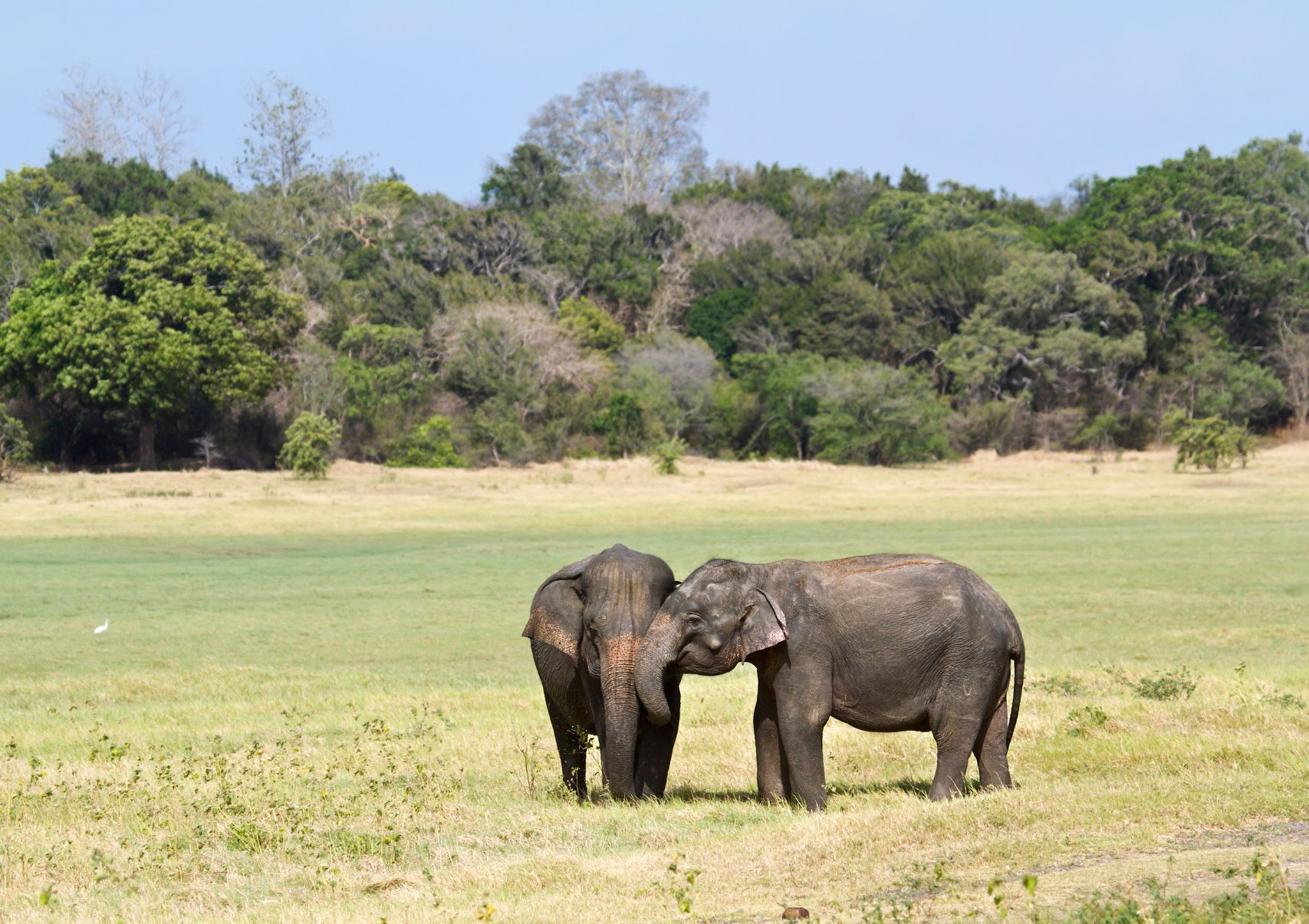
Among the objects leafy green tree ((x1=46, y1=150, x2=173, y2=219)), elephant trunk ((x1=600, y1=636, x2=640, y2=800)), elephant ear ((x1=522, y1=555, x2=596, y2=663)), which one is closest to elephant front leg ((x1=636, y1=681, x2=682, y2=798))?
elephant trunk ((x1=600, y1=636, x2=640, y2=800))

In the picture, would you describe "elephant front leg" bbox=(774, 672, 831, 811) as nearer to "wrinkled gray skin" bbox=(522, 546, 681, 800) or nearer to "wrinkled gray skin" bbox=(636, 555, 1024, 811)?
"wrinkled gray skin" bbox=(636, 555, 1024, 811)

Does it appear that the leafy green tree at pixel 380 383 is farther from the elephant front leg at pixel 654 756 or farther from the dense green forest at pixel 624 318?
the elephant front leg at pixel 654 756

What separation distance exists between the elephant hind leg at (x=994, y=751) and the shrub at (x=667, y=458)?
43.8m

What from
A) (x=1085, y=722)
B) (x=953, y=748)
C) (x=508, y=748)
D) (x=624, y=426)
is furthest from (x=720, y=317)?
(x=953, y=748)

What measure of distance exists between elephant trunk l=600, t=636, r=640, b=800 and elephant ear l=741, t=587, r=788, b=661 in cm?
76

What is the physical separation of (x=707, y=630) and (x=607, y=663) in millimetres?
790

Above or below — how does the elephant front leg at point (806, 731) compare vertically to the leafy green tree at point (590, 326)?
below

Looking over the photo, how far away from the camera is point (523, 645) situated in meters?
21.1

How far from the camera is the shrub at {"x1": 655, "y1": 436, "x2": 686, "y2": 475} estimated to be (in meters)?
54.4

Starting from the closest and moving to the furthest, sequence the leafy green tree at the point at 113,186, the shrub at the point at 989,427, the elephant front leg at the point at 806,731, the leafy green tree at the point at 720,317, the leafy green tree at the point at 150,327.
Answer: the elephant front leg at the point at 806,731
the leafy green tree at the point at 150,327
the shrub at the point at 989,427
the leafy green tree at the point at 720,317
the leafy green tree at the point at 113,186

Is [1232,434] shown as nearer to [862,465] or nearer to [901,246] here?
[862,465]

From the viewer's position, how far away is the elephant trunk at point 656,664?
997 cm

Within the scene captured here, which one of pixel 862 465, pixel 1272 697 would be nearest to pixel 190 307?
pixel 862 465

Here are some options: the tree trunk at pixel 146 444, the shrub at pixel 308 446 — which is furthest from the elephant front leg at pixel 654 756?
the tree trunk at pixel 146 444
